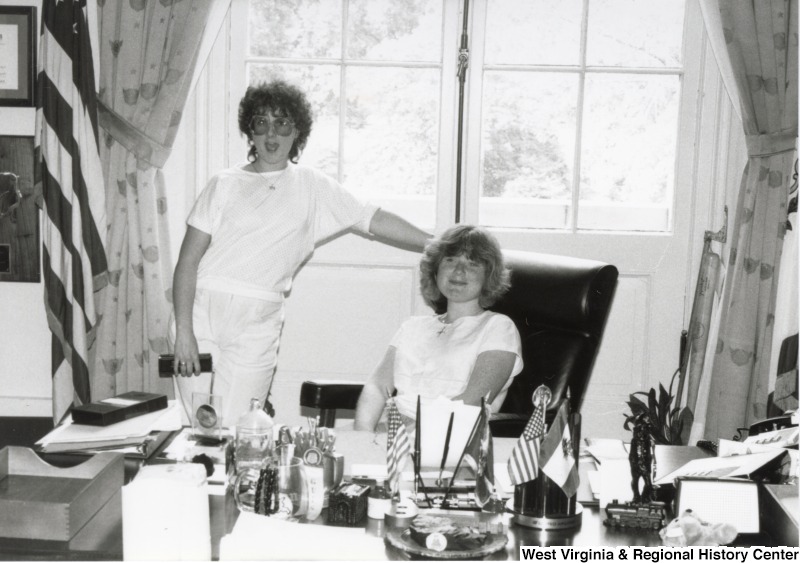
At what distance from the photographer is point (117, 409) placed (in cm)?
200

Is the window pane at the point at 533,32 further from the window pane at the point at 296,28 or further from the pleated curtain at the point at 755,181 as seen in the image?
the window pane at the point at 296,28

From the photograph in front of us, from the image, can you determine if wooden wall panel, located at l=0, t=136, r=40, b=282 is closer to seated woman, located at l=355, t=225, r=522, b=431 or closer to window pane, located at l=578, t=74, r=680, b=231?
seated woman, located at l=355, t=225, r=522, b=431

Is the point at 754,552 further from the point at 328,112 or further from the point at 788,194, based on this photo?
the point at 328,112

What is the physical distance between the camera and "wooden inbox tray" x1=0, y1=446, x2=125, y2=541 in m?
1.46

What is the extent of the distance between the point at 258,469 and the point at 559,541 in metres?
0.55

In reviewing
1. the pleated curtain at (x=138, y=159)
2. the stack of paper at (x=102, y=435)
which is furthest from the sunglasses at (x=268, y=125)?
the stack of paper at (x=102, y=435)

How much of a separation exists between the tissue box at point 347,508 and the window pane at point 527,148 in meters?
2.14

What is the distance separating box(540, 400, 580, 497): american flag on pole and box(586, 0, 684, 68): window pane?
2.30 meters

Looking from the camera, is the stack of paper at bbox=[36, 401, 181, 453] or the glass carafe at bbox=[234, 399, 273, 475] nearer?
the glass carafe at bbox=[234, 399, 273, 475]

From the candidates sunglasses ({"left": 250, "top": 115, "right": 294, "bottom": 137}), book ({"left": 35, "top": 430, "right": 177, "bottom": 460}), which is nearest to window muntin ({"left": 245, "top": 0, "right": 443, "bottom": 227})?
sunglasses ({"left": 250, "top": 115, "right": 294, "bottom": 137})

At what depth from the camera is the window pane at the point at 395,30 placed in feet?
11.6

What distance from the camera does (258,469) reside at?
1.64 meters

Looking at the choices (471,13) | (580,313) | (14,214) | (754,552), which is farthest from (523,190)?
(754,552)

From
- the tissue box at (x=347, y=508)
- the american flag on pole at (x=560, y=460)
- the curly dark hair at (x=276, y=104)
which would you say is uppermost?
the curly dark hair at (x=276, y=104)
